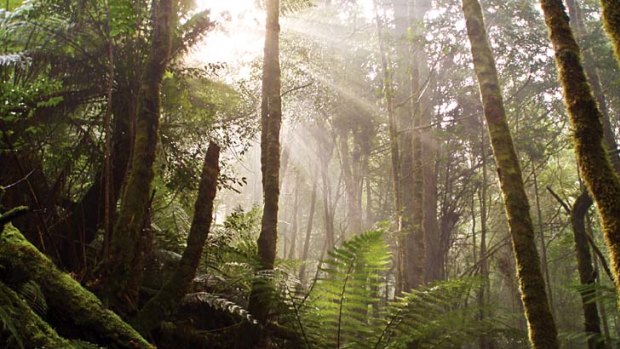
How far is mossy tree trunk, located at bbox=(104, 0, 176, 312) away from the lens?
10.6ft

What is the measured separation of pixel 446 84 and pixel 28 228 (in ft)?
51.5

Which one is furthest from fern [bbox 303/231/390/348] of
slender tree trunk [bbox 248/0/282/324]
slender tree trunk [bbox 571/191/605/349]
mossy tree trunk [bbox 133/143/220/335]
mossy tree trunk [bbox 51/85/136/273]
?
slender tree trunk [bbox 571/191/605/349]

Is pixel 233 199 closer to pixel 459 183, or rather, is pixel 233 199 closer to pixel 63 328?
pixel 459 183

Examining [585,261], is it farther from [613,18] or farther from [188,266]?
[188,266]

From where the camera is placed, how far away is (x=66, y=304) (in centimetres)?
241

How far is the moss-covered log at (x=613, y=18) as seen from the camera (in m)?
2.37

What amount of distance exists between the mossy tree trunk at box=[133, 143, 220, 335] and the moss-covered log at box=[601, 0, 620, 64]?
263 cm

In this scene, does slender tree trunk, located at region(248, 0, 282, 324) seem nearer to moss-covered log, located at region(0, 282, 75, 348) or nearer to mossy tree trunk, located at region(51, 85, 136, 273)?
mossy tree trunk, located at region(51, 85, 136, 273)

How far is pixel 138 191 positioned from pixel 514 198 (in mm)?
2830

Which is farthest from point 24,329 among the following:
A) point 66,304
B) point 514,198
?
point 514,198

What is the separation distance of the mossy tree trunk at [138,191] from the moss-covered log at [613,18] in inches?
123

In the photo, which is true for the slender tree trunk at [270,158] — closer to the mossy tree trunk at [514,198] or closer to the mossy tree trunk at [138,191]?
the mossy tree trunk at [138,191]

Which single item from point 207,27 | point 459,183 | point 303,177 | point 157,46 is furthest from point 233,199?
point 157,46

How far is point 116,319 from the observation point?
248cm
